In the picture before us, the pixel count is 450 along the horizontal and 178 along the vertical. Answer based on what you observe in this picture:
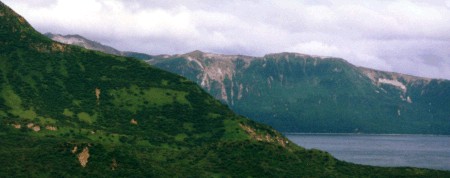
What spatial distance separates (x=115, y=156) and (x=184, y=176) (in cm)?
2463

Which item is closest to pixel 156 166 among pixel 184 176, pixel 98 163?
pixel 184 176

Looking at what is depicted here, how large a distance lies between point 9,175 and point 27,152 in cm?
2081

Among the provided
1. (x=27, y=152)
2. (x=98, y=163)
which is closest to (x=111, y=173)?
(x=98, y=163)

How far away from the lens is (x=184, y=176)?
198 meters

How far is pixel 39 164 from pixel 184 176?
157ft

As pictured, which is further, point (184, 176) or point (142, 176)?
point (184, 176)

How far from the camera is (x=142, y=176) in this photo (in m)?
186

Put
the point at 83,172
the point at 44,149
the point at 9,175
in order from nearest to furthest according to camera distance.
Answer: the point at 9,175
the point at 83,172
the point at 44,149

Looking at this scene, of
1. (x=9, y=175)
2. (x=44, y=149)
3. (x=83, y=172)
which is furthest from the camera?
(x=44, y=149)

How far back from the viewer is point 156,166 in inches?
7854

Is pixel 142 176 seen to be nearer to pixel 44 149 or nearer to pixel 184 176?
pixel 184 176

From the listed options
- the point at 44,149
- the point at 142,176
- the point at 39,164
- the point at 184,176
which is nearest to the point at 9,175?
the point at 39,164

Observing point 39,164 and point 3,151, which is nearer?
point 39,164

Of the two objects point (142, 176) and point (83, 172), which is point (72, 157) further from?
point (142, 176)
